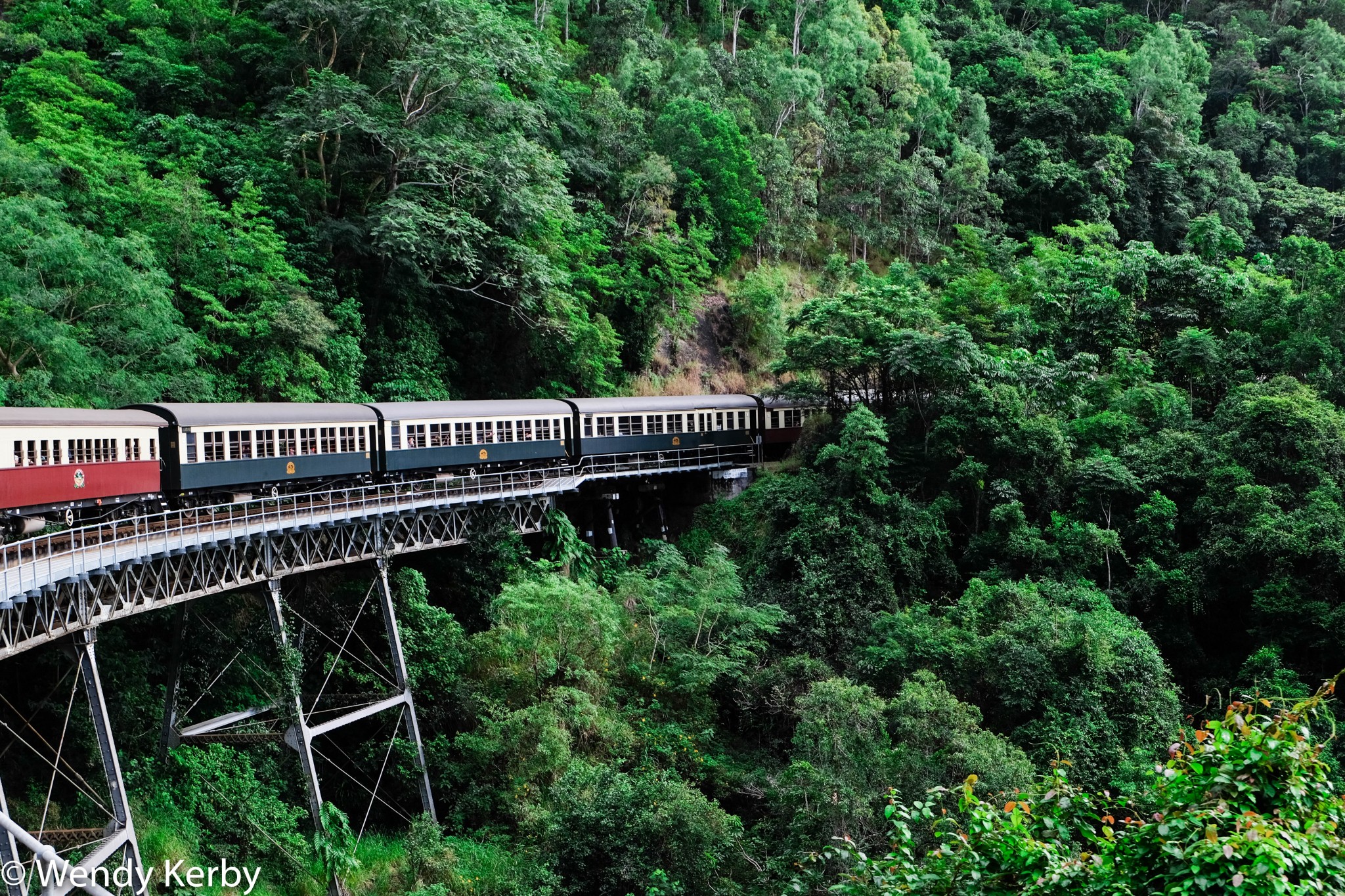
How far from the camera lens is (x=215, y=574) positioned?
2200 centimetres

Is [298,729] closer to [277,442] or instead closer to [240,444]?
[240,444]

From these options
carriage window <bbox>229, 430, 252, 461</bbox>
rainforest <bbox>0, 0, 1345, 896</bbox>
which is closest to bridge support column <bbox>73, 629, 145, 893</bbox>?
rainforest <bbox>0, 0, 1345, 896</bbox>

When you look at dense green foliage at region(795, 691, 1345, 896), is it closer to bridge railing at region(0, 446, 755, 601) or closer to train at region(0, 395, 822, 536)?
bridge railing at region(0, 446, 755, 601)

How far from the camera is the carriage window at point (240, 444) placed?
25391 mm

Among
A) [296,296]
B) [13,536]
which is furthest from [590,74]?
[13,536]

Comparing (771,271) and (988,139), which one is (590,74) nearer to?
(771,271)

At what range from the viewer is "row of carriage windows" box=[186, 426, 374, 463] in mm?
24859

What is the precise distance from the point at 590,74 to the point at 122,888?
4349cm

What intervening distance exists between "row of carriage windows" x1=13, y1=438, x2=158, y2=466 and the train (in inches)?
0.9

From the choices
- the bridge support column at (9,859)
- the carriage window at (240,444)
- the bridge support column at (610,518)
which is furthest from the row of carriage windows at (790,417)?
the bridge support column at (9,859)

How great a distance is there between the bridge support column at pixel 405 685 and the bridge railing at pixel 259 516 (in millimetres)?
1832

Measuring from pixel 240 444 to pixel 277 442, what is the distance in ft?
3.42

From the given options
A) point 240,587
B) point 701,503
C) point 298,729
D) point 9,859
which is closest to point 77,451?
point 240,587

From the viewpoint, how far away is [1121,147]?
200 ft
